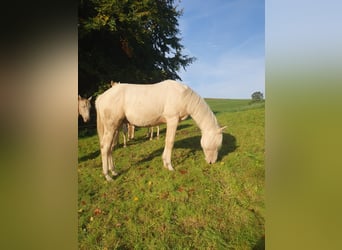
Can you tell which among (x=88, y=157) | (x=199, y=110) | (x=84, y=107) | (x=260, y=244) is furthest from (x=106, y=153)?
(x=260, y=244)

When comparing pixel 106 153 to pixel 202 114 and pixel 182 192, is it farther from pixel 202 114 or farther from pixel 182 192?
pixel 202 114

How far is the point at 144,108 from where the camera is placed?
1856 millimetres

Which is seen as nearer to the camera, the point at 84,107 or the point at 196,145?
Answer: the point at 84,107

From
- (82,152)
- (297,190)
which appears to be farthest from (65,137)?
(297,190)

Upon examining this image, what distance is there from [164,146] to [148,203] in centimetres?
39

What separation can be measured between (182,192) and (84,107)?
87 cm

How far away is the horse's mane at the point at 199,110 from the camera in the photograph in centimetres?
184

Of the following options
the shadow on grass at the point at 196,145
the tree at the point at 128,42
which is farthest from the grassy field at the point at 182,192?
the tree at the point at 128,42

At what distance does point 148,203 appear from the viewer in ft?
5.97

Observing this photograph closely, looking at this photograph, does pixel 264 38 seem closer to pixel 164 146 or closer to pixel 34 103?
pixel 164 146

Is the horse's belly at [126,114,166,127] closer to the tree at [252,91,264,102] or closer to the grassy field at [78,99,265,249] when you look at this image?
the grassy field at [78,99,265,249]

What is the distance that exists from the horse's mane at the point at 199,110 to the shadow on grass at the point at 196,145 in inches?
4.1

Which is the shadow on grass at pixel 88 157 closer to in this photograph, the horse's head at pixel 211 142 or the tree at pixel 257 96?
the horse's head at pixel 211 142

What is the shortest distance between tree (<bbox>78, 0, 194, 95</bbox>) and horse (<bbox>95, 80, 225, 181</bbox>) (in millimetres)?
79
